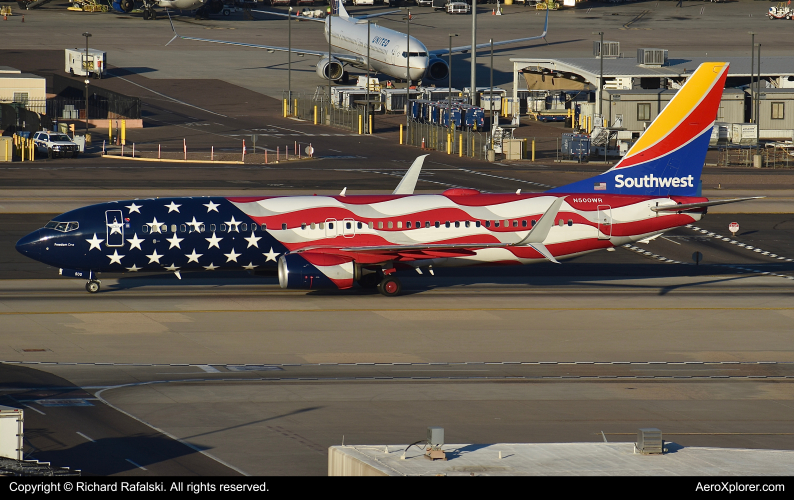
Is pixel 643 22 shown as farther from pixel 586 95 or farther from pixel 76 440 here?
pixel 76 440

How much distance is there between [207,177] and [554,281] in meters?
38.8

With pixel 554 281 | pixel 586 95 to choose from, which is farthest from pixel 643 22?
pixel 554 281

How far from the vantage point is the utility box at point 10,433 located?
79.7 ft

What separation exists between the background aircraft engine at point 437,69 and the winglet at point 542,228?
84576 millimetres

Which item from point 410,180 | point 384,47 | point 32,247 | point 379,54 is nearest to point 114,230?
point 32,247

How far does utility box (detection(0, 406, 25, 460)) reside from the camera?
956 inches

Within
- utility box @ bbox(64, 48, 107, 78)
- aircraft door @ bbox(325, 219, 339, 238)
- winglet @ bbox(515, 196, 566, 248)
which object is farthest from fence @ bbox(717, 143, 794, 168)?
utility box @ bbox(64, 48, 107, 78)

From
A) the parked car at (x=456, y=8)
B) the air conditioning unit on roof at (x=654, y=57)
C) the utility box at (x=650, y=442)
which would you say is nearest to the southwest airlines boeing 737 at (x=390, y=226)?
the utility box at (x=650, y=442)

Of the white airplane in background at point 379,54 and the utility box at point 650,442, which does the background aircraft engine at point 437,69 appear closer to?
the white airplane in background at point 379,54

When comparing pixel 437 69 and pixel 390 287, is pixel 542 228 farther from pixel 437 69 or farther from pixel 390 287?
pixel 437 69

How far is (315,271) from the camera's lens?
155 ft

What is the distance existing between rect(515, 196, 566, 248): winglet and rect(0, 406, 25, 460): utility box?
25969mm

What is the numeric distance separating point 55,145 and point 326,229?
53.5 meters
